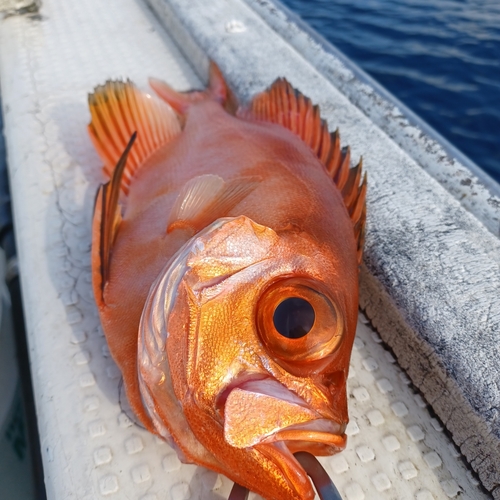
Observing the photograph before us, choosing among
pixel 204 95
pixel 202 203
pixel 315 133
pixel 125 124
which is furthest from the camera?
pixel 204 95

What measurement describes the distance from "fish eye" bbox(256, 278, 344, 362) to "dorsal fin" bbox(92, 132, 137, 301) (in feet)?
1.97

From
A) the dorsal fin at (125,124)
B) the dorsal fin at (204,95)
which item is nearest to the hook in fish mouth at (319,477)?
the dorsal fin at (125,124)

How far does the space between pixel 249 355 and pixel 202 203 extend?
0.49 m

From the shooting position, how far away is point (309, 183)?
4.49 ft

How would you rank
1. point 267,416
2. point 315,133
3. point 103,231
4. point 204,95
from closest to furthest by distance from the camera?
point 267,416, point 103,231, point 315,133, point 204,95

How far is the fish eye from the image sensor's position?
36.2 inches

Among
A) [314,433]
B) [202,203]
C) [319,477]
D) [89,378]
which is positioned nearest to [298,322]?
[314,433]

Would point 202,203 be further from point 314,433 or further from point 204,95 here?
point 204,95

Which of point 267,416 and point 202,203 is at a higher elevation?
point 202,203

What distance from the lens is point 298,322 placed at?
93 centimetres

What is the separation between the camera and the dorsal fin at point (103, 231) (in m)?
1.33

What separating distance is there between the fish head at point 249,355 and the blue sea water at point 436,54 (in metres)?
3.43

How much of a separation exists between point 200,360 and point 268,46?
231cm

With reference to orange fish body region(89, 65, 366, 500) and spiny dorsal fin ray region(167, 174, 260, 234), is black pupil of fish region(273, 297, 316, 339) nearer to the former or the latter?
orange fish body region(89, 65, 366, 500)
